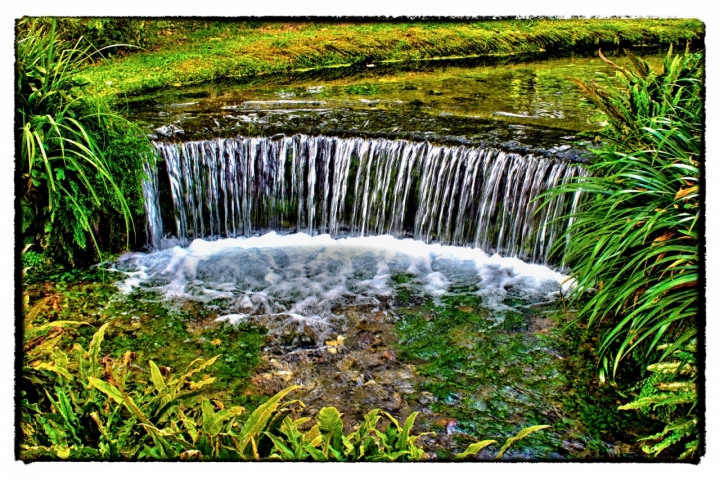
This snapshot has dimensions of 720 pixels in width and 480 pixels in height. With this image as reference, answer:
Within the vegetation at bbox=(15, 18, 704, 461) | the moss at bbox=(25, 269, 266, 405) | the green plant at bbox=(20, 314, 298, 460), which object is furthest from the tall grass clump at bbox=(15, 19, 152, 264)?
the green plant at bbox=(20, 314, 298, 460)

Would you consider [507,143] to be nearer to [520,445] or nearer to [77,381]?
[520,445]

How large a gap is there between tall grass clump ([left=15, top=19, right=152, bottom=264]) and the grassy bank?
50 cm

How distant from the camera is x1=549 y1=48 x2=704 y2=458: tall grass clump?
8.63 feet

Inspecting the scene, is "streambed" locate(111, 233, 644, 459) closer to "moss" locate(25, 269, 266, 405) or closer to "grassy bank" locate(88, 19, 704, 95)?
"moss" locate(25, 269, 266, 405)

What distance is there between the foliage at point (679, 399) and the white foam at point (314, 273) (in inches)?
57.3

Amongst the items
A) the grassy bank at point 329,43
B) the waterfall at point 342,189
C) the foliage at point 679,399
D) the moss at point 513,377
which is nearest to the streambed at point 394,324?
the moss at point 513,377

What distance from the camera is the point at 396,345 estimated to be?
3691 mm

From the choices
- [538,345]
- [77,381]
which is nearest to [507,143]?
[538,345]

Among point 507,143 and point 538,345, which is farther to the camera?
point 507,143

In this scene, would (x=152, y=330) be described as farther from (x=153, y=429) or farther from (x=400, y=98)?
(x=400, y=98)

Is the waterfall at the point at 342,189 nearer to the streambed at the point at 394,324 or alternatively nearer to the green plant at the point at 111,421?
the streambed at the point at 394,324

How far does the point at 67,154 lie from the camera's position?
3.96 metres

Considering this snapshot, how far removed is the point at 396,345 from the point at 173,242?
227 cm

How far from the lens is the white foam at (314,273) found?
167 inches
